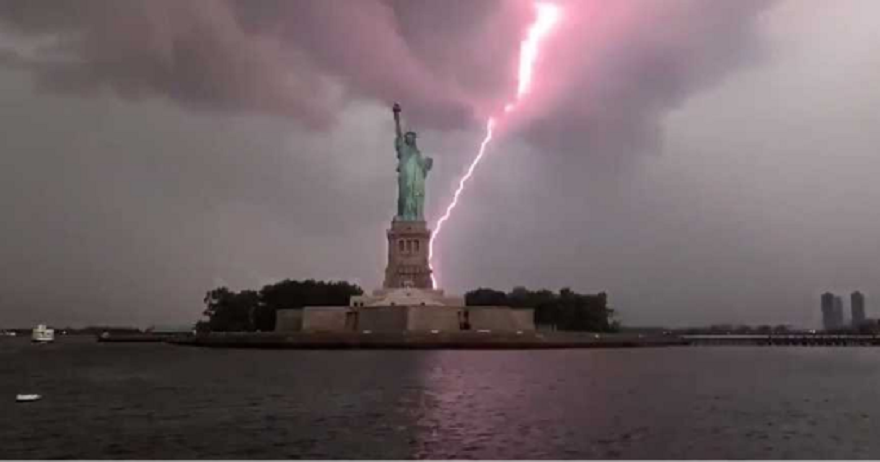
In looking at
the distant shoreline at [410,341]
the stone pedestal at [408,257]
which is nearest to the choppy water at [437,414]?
the distant shoreline at [410,341]

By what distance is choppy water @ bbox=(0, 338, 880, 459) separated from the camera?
22781mm

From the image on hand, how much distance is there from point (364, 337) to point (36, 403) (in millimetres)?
45170

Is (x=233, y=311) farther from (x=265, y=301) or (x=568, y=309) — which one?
(x=568, y=309)

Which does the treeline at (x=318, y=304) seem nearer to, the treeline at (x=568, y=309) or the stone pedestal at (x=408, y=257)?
the treeline at (x=568, y=309)

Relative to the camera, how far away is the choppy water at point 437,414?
22781 mm

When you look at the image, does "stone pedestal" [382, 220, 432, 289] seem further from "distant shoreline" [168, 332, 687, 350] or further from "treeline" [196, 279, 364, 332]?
"treeline" [196, 279, 364, 332]

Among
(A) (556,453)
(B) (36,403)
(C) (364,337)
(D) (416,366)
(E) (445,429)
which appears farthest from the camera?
(C) (364,337)

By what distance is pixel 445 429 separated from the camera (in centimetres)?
2588

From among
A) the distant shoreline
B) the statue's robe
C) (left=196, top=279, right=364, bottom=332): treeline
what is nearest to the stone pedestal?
the statue's robe

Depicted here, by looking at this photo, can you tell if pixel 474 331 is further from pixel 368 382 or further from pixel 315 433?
pixel 315 433

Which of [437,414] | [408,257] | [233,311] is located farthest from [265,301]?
[437,414]

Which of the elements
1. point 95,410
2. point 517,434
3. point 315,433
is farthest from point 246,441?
point 95,410

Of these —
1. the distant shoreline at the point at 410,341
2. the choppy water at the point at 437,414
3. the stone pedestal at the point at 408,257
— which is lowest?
the choppy water at the point at 437,414

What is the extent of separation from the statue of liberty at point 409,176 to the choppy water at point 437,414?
115ft
